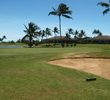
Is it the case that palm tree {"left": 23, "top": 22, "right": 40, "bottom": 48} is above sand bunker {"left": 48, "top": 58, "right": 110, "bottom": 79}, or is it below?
above

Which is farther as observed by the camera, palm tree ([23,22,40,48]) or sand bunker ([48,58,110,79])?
palm tree ([23,22,40,48])

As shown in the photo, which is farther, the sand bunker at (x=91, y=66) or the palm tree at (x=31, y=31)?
the palm tree at (x=31, y=31)

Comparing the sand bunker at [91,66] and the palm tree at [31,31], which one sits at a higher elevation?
the palm tree at [31,31]

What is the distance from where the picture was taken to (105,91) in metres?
5.43

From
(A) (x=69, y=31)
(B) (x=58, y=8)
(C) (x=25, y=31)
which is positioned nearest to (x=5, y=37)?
(A) (x=69, y=31)

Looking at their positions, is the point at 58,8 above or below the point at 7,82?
above

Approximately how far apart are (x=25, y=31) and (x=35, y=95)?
184 feet

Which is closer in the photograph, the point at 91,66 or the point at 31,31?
the point at 91,66

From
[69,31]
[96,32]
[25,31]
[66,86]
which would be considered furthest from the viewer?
[96,32]

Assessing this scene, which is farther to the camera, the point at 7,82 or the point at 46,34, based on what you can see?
the point at 46,34

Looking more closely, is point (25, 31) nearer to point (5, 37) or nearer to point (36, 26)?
point (36, 26)

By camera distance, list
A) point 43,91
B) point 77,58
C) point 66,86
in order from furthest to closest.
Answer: point 77,58 < point 66,86 < point 43,91

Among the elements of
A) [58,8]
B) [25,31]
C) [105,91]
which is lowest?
[105,91]

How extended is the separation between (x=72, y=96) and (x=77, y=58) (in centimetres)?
1028
